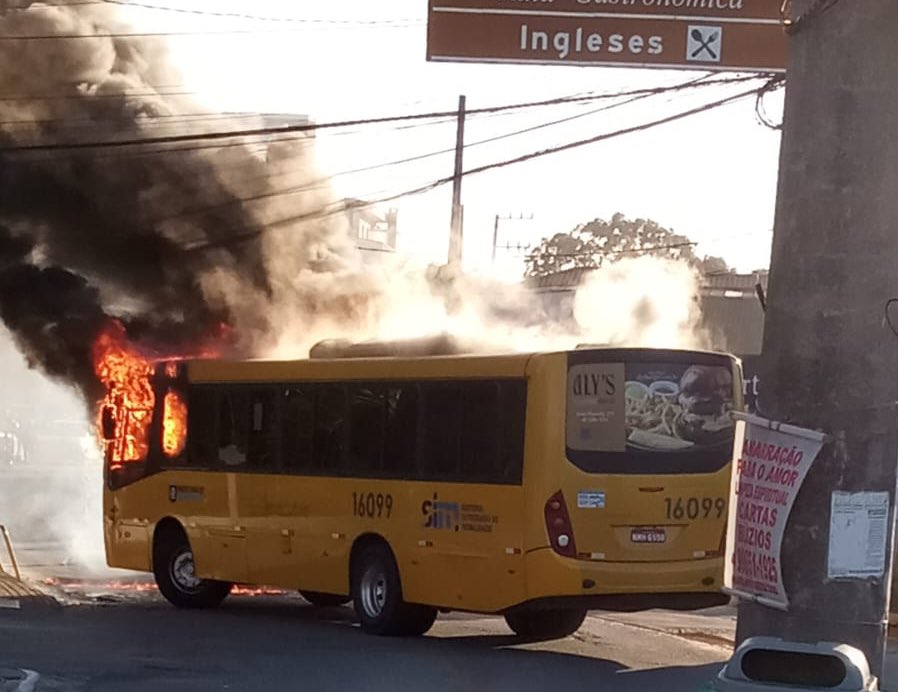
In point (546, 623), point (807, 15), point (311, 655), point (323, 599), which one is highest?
point (807, 15)

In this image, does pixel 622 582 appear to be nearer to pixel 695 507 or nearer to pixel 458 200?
pixel 695 507

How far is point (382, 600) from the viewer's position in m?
14.9

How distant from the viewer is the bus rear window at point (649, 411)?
Result: 13461mm

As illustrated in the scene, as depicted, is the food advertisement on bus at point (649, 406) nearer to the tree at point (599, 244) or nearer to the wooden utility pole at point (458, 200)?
the wooden utility pole at point (458, 200)

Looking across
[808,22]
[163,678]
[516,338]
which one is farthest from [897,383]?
[516,338]

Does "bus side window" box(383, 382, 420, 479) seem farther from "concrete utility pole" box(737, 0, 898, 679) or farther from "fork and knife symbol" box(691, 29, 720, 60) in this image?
"concrete utility pole" box(737, 0, 898, 679)

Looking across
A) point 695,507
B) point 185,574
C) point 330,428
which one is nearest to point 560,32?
point 695,507

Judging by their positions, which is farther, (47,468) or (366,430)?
(47,468)

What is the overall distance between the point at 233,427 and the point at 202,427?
615 mm

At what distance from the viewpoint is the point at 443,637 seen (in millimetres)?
15406

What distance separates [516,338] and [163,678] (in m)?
7.44

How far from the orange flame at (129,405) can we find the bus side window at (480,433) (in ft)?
17.6

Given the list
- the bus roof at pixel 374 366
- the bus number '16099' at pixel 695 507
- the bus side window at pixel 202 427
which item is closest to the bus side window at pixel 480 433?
the bus roof at pixel 374 366

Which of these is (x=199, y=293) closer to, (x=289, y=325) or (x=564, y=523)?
(x=289, y=325)
